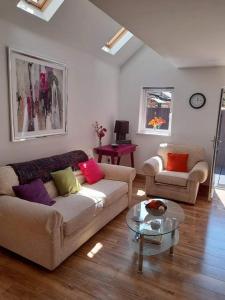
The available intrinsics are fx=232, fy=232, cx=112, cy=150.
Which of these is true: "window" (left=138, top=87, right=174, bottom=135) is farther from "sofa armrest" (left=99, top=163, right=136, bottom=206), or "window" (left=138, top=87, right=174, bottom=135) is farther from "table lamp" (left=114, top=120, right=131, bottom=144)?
"sofa armrest" (left=99, top=163, right=136, bottom=206)

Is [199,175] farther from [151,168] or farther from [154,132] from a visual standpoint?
[154,132]

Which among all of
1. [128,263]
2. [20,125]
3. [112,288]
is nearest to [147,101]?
[20,125]

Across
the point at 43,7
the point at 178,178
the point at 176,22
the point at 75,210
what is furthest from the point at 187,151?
the point at 43,7

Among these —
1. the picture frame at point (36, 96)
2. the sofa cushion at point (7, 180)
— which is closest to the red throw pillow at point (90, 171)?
the picture frame at point (36, 96)

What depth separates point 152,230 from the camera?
2.24m

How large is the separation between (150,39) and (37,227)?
2.39 m

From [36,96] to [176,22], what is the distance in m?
1.81

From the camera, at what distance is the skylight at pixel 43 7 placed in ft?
8.55

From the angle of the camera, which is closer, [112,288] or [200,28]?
[112,288]

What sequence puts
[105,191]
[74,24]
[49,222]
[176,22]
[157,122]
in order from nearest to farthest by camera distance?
[49,222], [176,22], [105,191], [74,24], [157,122]

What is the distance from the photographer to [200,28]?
7.66 feet

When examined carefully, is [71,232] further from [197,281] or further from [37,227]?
[197,281]

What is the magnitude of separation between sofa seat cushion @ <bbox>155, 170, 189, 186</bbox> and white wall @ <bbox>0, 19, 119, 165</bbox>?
1.36 metres

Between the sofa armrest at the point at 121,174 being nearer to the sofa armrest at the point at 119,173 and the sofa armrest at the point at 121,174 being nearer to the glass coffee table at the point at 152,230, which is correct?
the sofa armrest at the point at 119,173
